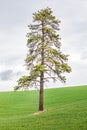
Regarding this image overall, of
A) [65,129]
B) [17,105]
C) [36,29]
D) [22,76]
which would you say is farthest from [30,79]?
[65,129]

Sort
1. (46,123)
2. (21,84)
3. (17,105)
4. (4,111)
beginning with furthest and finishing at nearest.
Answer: (17,105) → (4,111) → (21,84) → (46,123)

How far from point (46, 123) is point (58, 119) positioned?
150cm

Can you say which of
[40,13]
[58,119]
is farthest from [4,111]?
[58,119]

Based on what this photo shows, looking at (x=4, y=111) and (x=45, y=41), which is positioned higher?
(x=45, y=41)

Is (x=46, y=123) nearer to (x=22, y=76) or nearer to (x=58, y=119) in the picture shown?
(x=58, y=119)

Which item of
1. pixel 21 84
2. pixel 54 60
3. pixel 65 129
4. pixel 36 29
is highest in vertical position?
pixel 36 29

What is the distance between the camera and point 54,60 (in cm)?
4522

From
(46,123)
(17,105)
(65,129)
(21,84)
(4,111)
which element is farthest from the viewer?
(17,105)

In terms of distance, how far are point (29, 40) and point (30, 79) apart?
202 inches

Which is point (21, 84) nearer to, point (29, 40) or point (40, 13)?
point (29, 40)

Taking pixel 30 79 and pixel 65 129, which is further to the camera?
pixel 30 79

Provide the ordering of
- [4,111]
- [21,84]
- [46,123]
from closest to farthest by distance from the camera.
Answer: [46,123] → [21,84] → [4,111]

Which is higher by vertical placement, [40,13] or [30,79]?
[40,13]

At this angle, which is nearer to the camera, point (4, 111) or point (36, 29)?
point (36, 29)
